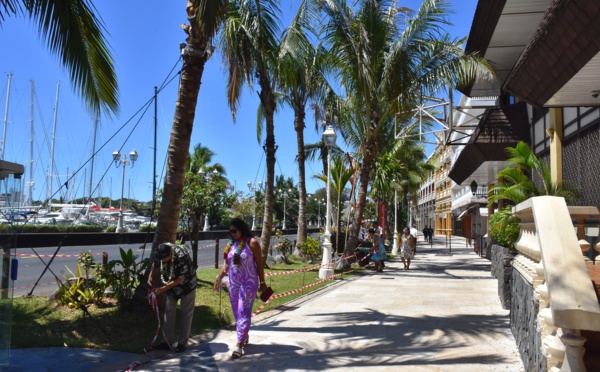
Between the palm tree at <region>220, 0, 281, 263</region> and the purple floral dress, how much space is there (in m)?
6.07

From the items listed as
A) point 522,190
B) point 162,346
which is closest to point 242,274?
point 162,346

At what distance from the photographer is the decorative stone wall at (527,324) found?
4203mm

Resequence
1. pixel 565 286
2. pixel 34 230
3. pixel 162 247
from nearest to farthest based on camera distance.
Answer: pixel 565 286, pixel 162 247, pixel 34 230

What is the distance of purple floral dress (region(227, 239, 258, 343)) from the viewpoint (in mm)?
6129

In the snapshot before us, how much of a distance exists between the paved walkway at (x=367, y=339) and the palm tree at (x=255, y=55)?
158 inches

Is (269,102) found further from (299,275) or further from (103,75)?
(103,75)

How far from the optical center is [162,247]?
601 centimetres

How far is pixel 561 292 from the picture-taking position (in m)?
3.31

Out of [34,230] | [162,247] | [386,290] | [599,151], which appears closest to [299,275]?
[386,290]

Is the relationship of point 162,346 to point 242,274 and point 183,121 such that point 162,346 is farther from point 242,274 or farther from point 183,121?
point 183,121

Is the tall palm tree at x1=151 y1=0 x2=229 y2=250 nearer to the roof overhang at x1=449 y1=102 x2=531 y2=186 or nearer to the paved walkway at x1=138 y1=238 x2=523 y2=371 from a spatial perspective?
the paved walkway at x1=138 y1=238 x2=523 y2=371

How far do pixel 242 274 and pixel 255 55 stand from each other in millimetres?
7356

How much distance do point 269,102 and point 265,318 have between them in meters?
6.84

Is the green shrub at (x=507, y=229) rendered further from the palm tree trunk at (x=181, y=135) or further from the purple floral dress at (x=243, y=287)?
the palm tree trunk at (x=181, y=135)
